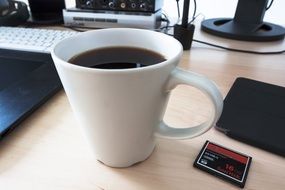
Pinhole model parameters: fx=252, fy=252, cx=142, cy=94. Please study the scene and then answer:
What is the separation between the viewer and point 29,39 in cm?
56

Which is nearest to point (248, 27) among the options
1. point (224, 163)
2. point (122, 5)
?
point (122, 5)

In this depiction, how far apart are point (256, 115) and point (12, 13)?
0.69m

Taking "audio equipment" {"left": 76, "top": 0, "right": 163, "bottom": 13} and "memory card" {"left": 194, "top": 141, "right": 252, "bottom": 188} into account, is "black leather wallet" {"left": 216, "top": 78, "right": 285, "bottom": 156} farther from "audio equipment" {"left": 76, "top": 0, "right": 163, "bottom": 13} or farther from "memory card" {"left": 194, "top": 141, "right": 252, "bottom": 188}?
"audio equipment" {"left": 76, "top": 0, "right": 163, "bottom": 13}

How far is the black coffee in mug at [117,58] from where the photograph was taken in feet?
0.84

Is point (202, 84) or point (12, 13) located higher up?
point (202, 84)

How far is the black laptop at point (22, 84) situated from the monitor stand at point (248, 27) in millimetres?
445

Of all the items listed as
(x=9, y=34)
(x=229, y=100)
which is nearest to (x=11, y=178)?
(x=229, y=100)

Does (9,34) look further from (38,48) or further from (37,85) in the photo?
(37,85)

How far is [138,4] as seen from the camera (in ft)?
2.15

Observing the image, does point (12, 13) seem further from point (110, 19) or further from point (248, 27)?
point (248, 27)

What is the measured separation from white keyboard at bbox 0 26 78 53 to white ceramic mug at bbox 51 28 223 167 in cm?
29

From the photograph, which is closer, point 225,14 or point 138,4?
point 138,4

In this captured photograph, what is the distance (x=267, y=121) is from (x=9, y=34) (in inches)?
22.2

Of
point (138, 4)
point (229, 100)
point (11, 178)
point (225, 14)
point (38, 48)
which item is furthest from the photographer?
point (225, 14)
